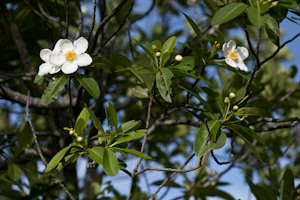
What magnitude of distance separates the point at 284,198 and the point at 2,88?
1.50 meters

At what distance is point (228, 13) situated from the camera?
0.95m

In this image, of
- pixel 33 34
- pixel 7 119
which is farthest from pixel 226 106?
pixel 7 119

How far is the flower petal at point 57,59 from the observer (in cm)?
101

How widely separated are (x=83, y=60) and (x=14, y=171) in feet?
2.56

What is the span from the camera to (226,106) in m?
1.12

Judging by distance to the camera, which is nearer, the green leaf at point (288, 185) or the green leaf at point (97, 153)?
the green leaf at point (97, 153)

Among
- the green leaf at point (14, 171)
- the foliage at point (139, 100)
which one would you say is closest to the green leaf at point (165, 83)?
the foliage at point (139, 100)

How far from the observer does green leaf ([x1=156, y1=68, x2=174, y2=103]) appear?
3.09 feet

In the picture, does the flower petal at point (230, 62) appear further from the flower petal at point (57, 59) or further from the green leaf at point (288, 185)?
the green leaf at point (288, 185)

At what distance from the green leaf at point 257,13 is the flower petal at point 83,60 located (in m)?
0.54

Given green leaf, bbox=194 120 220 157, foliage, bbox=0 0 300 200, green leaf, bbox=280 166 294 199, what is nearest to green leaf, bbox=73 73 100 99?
foliage, bbox=0 0 300 200

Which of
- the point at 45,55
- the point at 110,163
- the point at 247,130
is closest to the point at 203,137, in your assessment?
the point at 247,130

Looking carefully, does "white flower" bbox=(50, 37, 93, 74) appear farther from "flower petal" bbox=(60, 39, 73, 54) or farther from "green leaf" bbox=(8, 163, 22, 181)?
"green leaf" bbox=(8, 163, 22, 181)

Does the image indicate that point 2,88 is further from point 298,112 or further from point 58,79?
point 298,112
